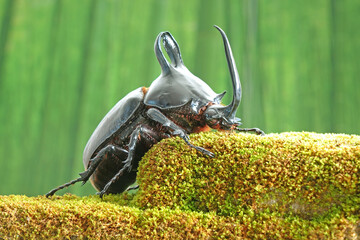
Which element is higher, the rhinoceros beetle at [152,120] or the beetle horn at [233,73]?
the beetle horn at [233,73]

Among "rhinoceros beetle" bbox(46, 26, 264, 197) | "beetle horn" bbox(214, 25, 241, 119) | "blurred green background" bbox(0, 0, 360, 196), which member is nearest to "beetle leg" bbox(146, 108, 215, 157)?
"rhinoceros beetle" bbox(46, 26, 264, 197)

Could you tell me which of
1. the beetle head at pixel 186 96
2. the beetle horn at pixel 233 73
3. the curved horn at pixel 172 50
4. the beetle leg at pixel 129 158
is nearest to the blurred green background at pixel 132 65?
the curved horn at pixel 172 50

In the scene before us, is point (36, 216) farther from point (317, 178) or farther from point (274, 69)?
point (274, 69)

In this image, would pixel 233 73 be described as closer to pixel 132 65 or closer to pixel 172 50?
pixel 172 50

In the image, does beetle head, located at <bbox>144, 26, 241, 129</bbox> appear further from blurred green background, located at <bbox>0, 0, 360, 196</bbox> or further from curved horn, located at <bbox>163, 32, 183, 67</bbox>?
blurred green background, located at <bbox>0, 0, 360, 196</bbox>

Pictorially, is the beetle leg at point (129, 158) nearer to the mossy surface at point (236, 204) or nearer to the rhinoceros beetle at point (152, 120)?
the rhinoceros beetle at point (152, 120)

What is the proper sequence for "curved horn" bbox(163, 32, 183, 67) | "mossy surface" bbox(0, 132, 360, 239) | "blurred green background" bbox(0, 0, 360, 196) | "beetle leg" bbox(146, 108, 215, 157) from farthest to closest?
A: "blurred green background" bbox(0, 0, 360, 196) → "curved horn" bbox(163, 32, 183, 67) → "beetle leg" bbox(146, 108, 215, 157) → "mossy surface" bbox(0, 132, 360, 239)
